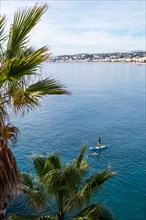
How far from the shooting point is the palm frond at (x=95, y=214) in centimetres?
777

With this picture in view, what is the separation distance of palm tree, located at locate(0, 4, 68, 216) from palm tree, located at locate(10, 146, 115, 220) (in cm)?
137

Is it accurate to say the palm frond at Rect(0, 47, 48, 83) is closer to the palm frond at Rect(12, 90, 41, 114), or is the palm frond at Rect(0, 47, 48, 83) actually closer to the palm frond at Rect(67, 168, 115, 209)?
the palm frond at Rect(12, 90, 41, 114)

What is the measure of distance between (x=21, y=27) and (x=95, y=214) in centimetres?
548

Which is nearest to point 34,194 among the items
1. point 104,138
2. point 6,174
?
point 6,174

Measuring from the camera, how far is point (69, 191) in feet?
25.4

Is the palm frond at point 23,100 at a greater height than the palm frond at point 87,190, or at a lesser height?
greater

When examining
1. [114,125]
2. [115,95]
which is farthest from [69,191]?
[115,95]

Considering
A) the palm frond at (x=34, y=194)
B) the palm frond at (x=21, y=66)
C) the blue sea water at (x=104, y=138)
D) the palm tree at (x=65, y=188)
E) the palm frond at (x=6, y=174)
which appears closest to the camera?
the palm frond at (x=21, y=66)

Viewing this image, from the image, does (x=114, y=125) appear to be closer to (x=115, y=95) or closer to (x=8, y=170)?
(x=115, y=95)

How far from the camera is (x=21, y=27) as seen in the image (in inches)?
211

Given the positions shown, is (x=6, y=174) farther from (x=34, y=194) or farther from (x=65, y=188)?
(x=34, y=194)

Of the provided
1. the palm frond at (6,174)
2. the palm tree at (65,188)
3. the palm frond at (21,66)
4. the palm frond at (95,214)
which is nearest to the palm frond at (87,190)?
the palm tree at (65,188)

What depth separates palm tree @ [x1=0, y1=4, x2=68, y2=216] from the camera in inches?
206

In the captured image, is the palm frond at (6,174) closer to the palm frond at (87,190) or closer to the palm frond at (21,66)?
the palm frond at (21,66)
